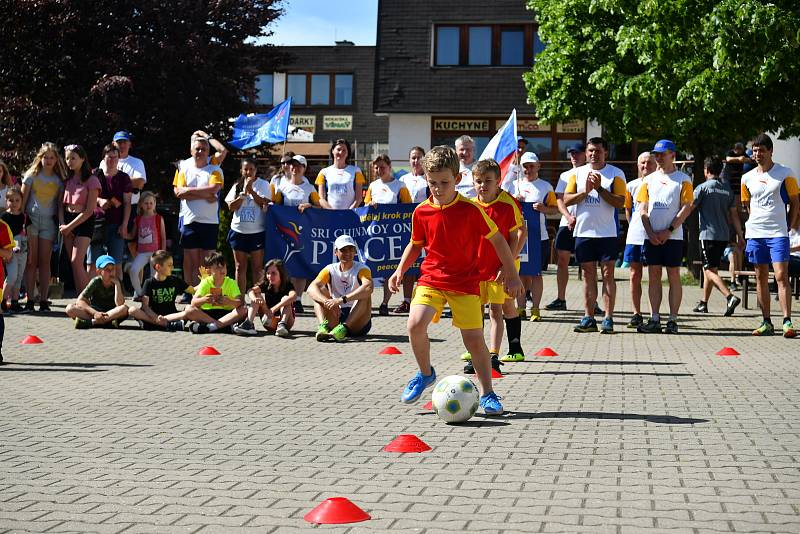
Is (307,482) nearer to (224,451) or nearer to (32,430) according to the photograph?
(224,451)

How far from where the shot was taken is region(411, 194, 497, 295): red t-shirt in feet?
27.4

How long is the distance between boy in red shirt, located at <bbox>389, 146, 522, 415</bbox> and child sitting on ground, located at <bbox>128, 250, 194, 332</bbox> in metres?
6.87

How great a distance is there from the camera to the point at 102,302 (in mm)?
15242

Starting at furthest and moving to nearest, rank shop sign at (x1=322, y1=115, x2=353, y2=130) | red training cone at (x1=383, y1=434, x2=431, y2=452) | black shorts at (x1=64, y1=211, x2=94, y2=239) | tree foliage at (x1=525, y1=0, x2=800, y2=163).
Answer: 1. shop sign at (x1=322, y1=115, x2=353, y2=130)
2. tree foliage at (x1=525, y1=0, x2=800, y2=163)
3. black shorts at (x1=64, y1=211, x2=94, y2=239)
4. red training cone at (x1=383, y1=434, x2=431, y2=452)

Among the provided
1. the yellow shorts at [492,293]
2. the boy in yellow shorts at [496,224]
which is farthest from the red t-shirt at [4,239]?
the yellow shorts at [492,293]

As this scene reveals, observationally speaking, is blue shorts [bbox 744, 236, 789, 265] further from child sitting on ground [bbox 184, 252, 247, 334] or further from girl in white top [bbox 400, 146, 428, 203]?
child sitting on ground [bbox 184, 252, 247, 334]

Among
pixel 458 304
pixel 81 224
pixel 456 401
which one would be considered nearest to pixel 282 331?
pixel 81 224

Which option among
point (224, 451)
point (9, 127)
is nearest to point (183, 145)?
point (9, 127)

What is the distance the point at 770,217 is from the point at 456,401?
7335 mm

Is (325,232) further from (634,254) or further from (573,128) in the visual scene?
(573,128)

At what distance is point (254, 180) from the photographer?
17.1 m

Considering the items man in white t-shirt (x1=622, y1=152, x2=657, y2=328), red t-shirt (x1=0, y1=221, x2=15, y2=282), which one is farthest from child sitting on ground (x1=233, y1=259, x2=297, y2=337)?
man in white t-shirt (x1=622, y1=152, x2=657, y2=328)

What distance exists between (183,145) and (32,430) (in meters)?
25.8

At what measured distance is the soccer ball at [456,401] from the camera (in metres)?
8.05
